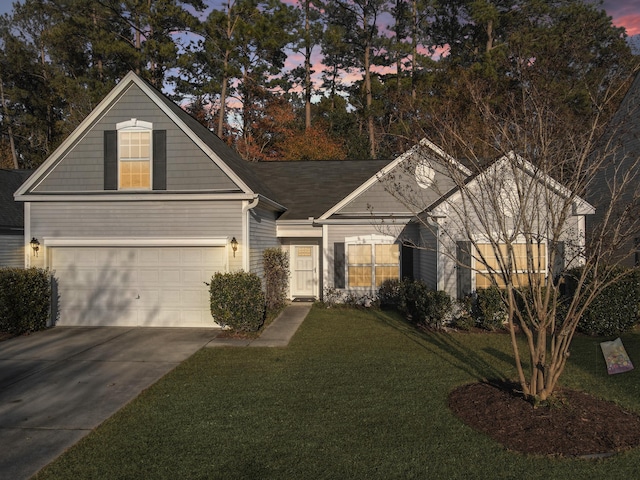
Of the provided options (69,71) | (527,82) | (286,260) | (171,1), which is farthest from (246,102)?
(527,82)

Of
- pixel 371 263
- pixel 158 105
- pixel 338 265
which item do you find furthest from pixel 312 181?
pixel 158 105

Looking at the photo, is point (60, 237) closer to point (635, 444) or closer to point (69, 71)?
point (635, 444)

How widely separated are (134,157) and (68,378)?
643 centimetres

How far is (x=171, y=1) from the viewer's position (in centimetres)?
3069

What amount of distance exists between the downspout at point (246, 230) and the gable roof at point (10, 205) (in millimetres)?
8751

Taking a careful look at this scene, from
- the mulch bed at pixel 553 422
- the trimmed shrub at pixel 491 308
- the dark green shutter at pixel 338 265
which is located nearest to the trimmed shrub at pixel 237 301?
the dark green shutter at pixel 338 265

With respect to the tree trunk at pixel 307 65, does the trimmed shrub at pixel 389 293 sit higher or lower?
lower

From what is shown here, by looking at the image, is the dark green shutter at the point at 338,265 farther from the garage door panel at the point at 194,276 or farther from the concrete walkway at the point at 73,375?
the garage door panel at the point at 194,276

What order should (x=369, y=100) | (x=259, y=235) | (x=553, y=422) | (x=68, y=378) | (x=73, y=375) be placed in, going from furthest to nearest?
(x=369, y=100), (x=259, y=235), (x=73, y=375), (x=68, y=378), (x=553, y=422)

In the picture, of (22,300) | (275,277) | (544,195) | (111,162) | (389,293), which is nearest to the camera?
(544,195)

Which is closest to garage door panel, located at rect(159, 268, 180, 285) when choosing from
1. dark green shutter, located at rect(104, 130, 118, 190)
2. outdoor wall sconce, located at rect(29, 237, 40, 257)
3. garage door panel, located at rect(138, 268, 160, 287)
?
garage door panel, located at rect(138, 268, 160, 287)

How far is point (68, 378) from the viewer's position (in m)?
8.09

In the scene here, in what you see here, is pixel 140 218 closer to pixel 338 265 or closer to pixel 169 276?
pixel 169 276

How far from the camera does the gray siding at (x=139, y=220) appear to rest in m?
12.3
